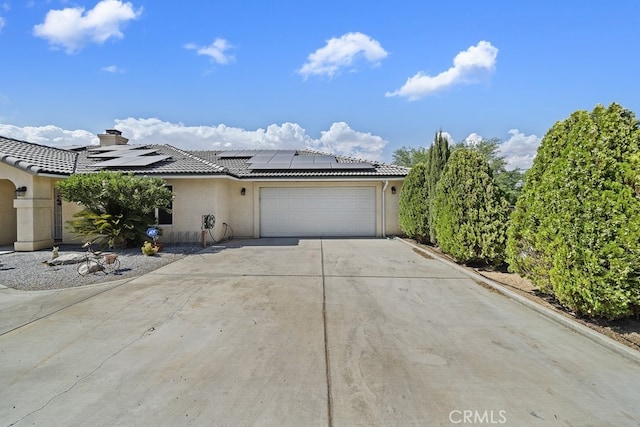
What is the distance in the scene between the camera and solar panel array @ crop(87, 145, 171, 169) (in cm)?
1180

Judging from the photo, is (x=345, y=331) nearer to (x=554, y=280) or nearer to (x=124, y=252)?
(x=554, y=280)

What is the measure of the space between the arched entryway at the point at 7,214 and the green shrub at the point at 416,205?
15083 millimetres

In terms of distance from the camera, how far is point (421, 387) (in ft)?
9.44

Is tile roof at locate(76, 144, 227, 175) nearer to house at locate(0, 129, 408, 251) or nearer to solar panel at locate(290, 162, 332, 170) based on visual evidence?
house at locate(0, 129, 408, 251)

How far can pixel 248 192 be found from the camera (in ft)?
44.2

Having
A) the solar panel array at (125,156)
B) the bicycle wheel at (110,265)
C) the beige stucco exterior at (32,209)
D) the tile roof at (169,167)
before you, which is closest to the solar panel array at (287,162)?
the tile roof at (169,167)

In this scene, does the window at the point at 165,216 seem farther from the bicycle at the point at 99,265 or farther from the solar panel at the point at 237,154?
the solar panel at the point at 237,154

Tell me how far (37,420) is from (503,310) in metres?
5.93

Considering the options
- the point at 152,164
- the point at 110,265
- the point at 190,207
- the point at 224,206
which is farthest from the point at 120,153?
the point at 110,265

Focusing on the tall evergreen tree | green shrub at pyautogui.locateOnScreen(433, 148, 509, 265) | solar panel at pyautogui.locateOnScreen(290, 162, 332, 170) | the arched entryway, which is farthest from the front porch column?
the tall evergreen tree

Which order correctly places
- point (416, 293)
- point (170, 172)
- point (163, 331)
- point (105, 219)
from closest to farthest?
point (163, 331)
point (416, 293)
point (105, 219)
point (170, 172)

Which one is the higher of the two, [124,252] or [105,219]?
[105,219]

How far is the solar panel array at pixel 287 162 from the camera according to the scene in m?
13.4

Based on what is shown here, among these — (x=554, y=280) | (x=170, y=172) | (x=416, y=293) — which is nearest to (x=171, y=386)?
(x=416, y=293)
